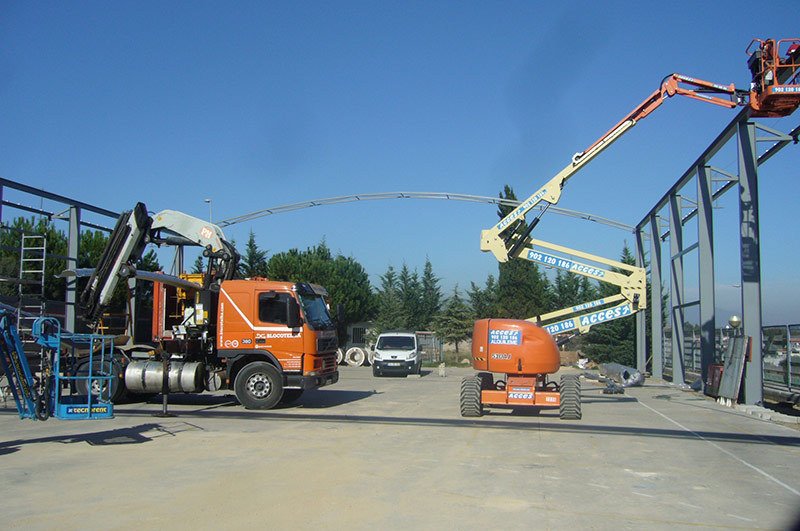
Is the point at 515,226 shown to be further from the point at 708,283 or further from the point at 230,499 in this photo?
the point at 230,499

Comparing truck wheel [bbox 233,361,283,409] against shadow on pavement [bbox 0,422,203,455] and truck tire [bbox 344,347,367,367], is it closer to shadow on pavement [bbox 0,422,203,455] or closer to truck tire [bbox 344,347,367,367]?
shadow on pavement [bbox 0,422,203,455]

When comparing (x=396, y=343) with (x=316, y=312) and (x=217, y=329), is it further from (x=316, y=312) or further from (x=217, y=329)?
(x=217, y=329)

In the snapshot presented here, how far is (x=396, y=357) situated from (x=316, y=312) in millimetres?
13950

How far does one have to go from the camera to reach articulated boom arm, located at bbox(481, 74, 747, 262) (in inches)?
744

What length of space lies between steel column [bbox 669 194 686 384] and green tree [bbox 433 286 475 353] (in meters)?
26.7

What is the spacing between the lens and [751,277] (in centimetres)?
1780

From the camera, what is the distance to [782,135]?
17.4 meters

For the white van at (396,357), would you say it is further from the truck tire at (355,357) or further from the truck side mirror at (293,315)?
the truck side mirror at (293,315)

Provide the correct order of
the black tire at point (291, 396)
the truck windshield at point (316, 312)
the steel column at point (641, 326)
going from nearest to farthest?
the truck windshield at point (316, 312) < the black tire at point (291, 396) < the steel column at point (641, 326)

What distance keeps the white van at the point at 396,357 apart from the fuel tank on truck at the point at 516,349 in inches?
598

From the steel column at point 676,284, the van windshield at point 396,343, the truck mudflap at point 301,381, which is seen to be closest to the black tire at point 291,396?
the truck mudflap at point 301,381

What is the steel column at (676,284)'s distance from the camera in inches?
1054

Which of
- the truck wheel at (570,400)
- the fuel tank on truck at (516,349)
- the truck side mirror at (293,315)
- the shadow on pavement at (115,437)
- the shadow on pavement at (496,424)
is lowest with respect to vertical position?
the shadow on pavement at (496,424)

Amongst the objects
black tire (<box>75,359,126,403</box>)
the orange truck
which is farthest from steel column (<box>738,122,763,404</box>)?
black tire (<box>75,359,126,403</box>)
